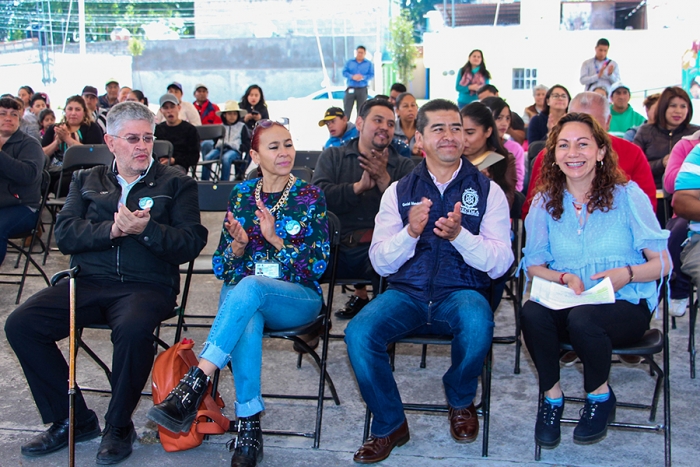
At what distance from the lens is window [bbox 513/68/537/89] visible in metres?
26.3

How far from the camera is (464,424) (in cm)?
298

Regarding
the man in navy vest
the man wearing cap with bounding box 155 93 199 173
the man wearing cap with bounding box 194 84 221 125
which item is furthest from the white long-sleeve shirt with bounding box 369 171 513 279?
the man wearing cap with bounding box 194 84 221 125

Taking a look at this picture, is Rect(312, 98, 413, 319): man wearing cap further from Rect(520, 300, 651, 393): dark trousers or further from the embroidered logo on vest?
Rect(520, 300, 651, 393): dark trousers

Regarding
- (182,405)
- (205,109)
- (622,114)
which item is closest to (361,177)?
(182,405)

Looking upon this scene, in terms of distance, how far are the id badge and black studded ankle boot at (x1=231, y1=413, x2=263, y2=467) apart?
618mm

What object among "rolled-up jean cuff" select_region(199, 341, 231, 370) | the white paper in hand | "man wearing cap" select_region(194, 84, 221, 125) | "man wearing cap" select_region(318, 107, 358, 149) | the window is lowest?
"rolled-up jean cuff" select_region(199, 341, 231, 370)

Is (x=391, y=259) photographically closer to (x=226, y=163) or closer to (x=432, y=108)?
(x=432, y=108)

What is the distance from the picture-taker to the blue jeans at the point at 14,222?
4715 millimetres

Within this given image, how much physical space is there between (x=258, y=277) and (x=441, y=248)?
804 mm

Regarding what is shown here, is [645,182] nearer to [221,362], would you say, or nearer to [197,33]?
[221,362]

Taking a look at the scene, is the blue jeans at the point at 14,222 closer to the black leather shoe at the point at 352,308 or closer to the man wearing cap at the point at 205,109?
the black leather shoe at the point at 352,308

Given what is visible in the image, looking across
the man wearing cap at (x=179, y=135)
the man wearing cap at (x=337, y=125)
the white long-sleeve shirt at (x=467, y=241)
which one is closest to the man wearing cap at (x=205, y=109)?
the man wearing cap at (x=179, y=135)

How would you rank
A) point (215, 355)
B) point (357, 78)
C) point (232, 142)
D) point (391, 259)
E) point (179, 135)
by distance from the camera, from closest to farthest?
point (215, 355) → point (391, 259) → point (179, 135) → point (232, 142) → point (357, 78)

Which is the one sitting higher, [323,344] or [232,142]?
[232,142]
